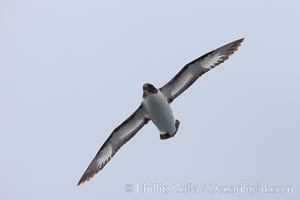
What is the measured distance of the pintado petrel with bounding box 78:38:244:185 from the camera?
3419 centimetres

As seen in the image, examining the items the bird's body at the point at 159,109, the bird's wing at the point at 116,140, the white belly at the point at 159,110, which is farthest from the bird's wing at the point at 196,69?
the bird's wing at the point at 116,140

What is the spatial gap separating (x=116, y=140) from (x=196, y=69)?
512 centimetres

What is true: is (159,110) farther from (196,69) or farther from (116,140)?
(116,140)

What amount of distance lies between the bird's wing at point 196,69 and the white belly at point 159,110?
1024mm

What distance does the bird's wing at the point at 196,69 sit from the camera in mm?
34969

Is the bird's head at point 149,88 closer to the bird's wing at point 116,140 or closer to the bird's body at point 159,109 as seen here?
the bird's body at point 159,109

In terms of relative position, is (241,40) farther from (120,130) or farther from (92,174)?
(92,174)

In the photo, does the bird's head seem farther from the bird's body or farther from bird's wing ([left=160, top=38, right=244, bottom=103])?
bird's wing ([left=160, top=38, right=244, bottom=103])

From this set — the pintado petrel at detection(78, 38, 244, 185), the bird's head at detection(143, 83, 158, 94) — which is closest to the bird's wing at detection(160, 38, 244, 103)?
the pintado petrel at detection(78, 38, 244, 185)

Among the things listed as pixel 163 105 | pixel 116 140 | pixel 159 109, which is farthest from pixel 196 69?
pixel 116 140

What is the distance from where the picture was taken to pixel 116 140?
121 ft

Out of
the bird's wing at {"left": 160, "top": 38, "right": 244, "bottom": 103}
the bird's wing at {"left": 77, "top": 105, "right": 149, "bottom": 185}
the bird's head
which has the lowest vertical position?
the bird's wing at {"left": 77, "top": 105, "right": 149, "bottom": 185}

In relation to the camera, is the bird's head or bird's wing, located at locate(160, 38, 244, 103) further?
bird's wing, located at locate(160, 38, 244, 103)

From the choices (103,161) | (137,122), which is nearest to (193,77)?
(137,122)
